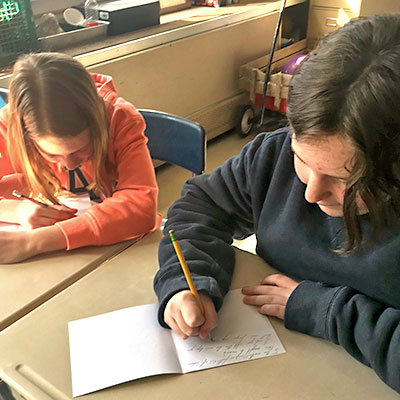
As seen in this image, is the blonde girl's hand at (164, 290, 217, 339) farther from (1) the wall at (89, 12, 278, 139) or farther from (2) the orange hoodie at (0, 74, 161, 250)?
(1) the wall at (89, 12, 278, 139)

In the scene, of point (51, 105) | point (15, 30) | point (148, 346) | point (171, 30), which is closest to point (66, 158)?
point (51, 105)

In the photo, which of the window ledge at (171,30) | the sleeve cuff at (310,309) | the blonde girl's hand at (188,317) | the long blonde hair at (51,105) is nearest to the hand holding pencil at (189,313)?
the blonde girl's hand at (188,317)

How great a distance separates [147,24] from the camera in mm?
2404

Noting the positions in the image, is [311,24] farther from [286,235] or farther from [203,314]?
[203,314]

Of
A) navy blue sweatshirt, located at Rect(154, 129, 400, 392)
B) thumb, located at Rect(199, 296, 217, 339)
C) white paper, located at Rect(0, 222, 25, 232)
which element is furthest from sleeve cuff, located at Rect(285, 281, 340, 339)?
white paper, located at Rect(0, 222, 25, 232)

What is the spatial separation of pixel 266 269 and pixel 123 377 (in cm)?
36

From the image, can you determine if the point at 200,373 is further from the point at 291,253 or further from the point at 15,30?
the point at 15,30

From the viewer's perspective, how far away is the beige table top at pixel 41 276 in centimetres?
82

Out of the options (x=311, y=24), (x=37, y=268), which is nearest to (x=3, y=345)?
(x=37, y=268)

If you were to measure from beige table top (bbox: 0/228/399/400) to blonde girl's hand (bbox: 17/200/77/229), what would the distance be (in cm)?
31

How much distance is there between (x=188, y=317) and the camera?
28.2 inches

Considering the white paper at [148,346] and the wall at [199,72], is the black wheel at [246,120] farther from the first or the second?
the white paper at [148,346]

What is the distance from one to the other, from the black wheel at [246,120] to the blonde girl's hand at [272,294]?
91.0 inches

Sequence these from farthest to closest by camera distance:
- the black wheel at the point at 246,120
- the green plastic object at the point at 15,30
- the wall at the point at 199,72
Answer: the black wheel at the point at 246,120
the wall at the point at 199,72
the green plastic object at the point at 15,30
